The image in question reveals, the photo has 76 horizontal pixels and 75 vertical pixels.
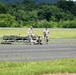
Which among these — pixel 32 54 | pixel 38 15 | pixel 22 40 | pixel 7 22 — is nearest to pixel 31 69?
pixel 32 54

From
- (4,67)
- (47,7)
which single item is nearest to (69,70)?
(4,67)

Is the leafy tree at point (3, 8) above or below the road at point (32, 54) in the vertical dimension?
above

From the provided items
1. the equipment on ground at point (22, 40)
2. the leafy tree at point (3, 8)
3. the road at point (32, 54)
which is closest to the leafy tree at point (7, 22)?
the leafy tree at point (3, 8)

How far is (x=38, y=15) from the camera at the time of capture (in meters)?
82.9

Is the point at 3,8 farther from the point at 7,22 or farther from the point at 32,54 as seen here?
the point at 32,54

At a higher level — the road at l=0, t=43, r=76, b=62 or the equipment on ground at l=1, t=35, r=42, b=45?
the road at l=0, t=43, r=76, b=62

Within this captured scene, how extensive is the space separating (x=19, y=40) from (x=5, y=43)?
4.34 ft

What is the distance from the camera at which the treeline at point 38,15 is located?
2697 inches

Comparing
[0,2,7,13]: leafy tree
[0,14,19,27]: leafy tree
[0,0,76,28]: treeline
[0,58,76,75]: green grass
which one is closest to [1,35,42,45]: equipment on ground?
[0,58,76,75]: green grass

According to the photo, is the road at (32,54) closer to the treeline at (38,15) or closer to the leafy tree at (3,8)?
the treeline at (38,15)

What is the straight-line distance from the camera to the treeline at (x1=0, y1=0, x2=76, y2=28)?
6850 centimetres

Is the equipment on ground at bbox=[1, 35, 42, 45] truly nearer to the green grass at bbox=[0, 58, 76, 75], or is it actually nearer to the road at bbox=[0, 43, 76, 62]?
the road at bbox=[0, 43, 76, 62]

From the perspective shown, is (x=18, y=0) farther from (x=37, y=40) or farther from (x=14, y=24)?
(x=37, y=40)

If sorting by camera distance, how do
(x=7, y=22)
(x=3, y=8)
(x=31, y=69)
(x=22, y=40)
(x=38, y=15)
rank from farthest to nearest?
(x=38, y=15), (x=3, y=8), (x=7, y=22), (x=22, y=40), (x=31, y=69)
